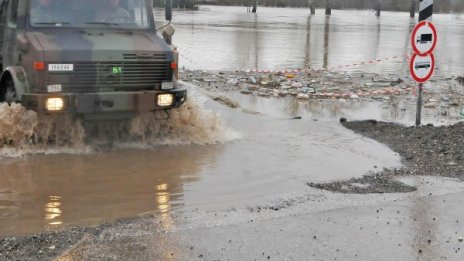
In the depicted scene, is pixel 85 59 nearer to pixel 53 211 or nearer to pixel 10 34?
pixel 10 34

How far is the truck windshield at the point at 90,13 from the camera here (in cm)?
779

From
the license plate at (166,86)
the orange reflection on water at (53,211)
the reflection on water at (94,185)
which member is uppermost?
the license plate at (166,86)

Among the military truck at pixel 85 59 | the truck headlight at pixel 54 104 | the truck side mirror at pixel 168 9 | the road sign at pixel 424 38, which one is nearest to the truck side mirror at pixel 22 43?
the military truck at pixel 85 59

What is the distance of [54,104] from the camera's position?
726 centimetres

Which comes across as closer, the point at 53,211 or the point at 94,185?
the point at 53,211

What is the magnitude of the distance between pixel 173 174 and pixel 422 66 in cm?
446

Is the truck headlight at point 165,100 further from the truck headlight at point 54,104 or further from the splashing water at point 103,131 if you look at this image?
the truck headlight at point 54,104

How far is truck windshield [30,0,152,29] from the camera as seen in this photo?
7789 mm

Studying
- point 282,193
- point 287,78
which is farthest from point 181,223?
point 287,78

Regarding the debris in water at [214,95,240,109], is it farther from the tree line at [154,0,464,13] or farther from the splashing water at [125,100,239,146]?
the tree line at [154,0,464,13]

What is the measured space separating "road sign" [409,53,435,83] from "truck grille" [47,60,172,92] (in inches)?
150

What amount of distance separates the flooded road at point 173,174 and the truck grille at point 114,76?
0.86 m

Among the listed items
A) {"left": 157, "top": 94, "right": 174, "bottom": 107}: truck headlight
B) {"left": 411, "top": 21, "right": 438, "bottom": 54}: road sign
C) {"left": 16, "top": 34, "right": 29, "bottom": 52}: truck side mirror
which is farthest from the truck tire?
{"left": 411, "top": 21, "right": 438, "bottom": 54}: road sign

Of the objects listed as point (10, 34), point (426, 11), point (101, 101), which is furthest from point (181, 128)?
point (426, 11)
